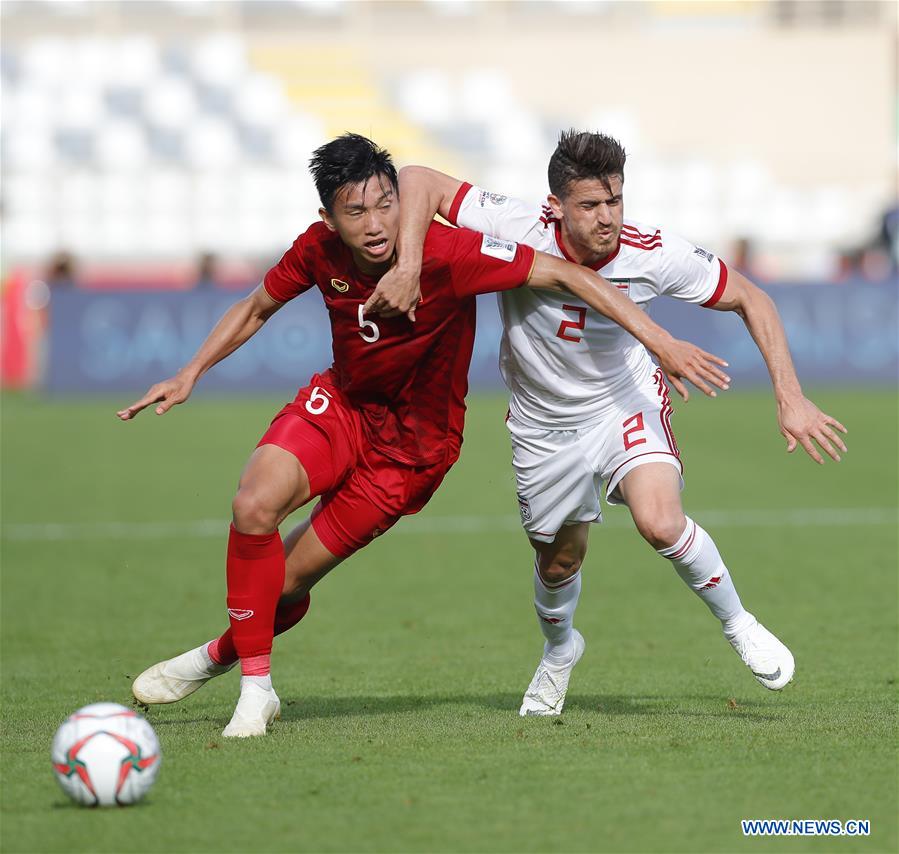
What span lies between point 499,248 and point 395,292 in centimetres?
48

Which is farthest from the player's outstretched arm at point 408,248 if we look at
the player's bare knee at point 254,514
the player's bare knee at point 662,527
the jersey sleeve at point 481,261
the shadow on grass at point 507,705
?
the shadow on grass at point 507,705

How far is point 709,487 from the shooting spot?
13836 millimetres

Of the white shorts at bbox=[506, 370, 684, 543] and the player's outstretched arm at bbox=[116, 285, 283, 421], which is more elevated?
the player's outstretched arm at bbox=[116, 285, 283, 421]

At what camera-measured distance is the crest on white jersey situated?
223 inches

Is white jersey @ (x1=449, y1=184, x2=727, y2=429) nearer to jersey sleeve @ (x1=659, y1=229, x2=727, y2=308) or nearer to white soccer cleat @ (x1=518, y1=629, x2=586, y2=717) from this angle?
jersey sleeve @ (x1=659, y1=229, x2=727, y2=308)

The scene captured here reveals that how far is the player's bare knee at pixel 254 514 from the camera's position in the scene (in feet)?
18.3

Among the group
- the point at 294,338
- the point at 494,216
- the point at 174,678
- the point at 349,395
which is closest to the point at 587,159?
the point at 494,216

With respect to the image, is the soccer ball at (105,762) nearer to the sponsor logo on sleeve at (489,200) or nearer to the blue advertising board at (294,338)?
the sponsor logo on sleeve at (489,200)

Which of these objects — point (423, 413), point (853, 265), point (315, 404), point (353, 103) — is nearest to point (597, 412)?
point (423, 413)

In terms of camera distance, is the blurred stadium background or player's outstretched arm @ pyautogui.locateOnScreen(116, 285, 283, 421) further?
the blurred stadium background

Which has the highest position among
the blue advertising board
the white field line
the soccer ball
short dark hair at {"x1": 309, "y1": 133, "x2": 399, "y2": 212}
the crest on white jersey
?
short dark hair at {"x1": 309, "y1": 133, "x2": 399, "y2": 212}

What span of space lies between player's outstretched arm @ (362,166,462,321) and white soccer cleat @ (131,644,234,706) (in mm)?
1562

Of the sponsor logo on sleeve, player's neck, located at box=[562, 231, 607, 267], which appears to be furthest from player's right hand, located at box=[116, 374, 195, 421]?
player's neck, located at box=[562, 231, 607, 267]

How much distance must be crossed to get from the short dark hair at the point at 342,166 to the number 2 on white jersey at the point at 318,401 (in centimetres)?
80
